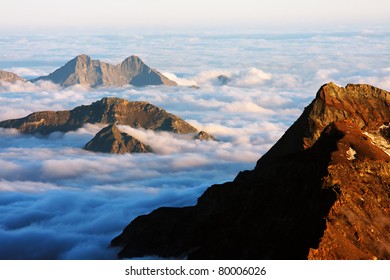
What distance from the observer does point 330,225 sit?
5738 inches

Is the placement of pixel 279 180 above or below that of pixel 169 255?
above

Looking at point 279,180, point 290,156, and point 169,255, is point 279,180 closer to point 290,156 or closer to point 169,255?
point 290,156

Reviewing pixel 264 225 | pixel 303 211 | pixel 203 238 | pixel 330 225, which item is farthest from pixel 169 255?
pixel 330 225

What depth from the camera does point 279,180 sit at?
188 meters

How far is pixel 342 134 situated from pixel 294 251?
53154 millimetres

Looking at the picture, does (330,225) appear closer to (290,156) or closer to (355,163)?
(355,163)

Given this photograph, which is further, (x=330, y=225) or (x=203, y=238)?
(x=203, y=238)
